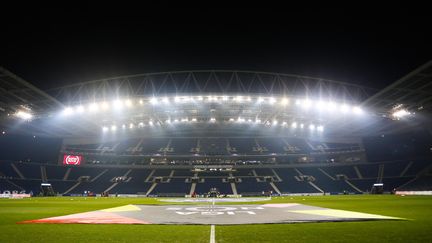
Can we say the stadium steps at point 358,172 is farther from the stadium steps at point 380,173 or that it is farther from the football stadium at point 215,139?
the stadium steps at point 380,173

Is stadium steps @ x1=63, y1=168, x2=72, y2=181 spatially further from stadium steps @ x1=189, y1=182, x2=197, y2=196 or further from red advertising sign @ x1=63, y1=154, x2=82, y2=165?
stadium steps @ x1=189, y1=182, x2=197, y2=196

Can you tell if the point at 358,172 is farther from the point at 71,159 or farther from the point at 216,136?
the point at 71,159

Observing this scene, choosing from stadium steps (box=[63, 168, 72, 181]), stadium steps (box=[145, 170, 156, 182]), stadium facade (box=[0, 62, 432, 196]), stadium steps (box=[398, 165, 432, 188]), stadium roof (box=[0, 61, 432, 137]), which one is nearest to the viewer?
stadium roof (box=[0, 61, 432, 137])

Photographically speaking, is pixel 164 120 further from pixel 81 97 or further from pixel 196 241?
pixel 196 241

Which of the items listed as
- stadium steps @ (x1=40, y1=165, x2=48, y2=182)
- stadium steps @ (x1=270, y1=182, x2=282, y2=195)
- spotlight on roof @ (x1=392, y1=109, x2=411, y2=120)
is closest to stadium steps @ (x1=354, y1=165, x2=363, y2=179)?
stadium steps @ (x1=270, y1=182, x2=282, y2=195)

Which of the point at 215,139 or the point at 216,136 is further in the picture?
the point at 215,139

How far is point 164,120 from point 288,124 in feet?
80.0

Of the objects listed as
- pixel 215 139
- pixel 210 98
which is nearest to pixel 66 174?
→ pixel 215 139

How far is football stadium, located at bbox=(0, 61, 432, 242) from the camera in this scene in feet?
143

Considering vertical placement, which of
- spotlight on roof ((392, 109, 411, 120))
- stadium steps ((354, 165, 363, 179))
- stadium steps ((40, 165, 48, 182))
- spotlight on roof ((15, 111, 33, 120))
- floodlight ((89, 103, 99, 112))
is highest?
spotlight on roof ((392, 109, 411, 120))

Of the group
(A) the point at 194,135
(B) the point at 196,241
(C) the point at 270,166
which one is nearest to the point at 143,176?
(A) the point at 194,135

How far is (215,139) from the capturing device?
8156 centimetres

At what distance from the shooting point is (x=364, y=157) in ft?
238

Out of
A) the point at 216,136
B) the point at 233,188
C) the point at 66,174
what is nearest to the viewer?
the point at 233,188
